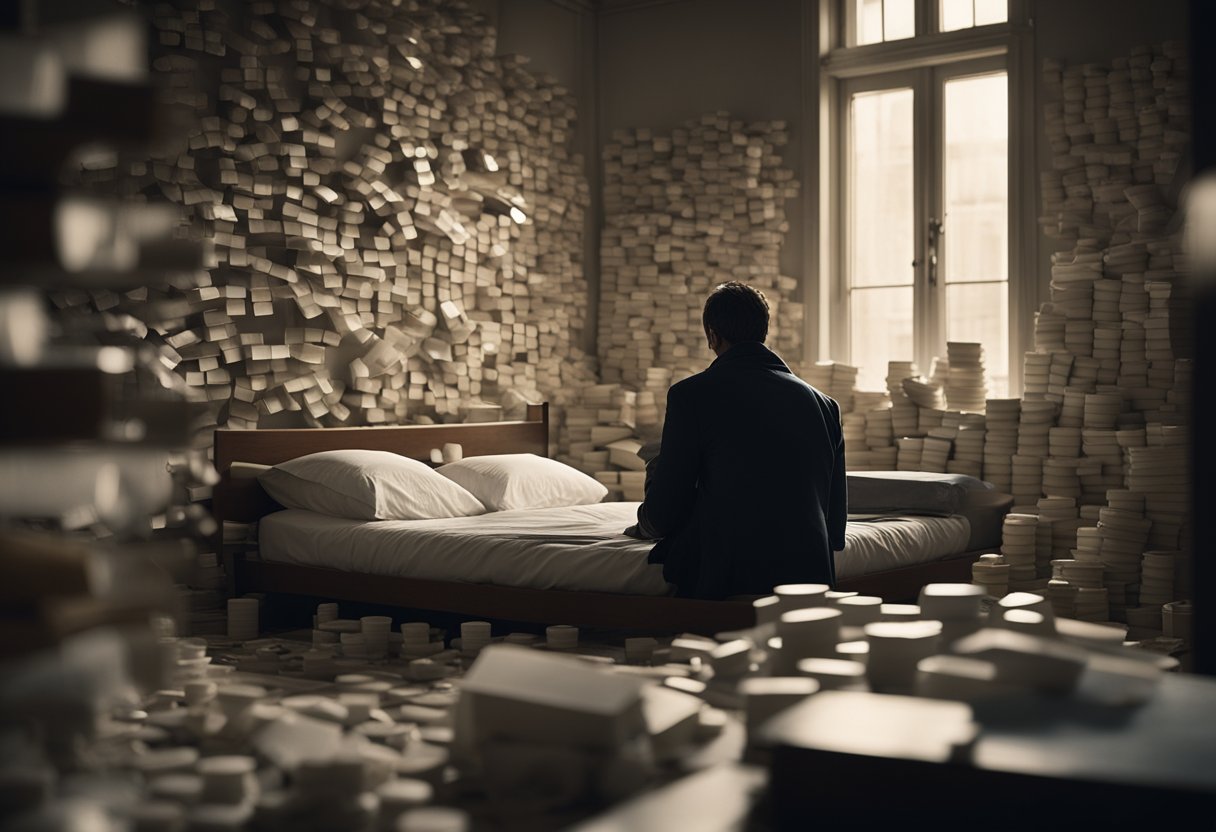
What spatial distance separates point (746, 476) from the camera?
3.65m

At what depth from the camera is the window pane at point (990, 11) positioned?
689cm

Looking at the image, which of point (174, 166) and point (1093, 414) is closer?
point (174, 166)

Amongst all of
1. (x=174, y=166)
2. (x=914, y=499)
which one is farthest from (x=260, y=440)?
(x=914, y=499)

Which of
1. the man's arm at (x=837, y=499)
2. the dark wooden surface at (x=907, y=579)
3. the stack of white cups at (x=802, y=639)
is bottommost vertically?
the dark wooden surface at (x=907, y=579)

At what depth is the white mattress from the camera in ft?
13.5

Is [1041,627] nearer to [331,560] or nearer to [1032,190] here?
[331,560]

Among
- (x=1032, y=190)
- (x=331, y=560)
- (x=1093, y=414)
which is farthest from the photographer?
(x=1032, y=190)

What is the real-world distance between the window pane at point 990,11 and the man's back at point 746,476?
Result: 4.05 m

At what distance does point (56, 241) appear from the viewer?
4.95ft

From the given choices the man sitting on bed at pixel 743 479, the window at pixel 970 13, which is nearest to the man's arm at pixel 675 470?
the man sitting on bed at pixel 743 479

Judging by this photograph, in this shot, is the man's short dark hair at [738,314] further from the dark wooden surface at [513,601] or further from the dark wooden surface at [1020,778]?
the dark wooden surface at [1020,778]

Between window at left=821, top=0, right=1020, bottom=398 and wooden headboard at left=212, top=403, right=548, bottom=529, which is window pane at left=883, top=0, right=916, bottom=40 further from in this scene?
wooden headboard at left=212, top=403, right=548, bottom=529

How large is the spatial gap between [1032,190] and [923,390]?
1250 mm

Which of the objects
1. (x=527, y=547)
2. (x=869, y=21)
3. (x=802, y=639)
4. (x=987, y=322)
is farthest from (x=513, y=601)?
(x=869, y=21)
